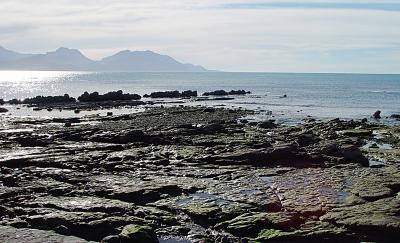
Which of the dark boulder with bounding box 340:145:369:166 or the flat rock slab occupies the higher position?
the dark boulder with bounding box 340:145:369:166

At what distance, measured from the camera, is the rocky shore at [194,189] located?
2517 cm

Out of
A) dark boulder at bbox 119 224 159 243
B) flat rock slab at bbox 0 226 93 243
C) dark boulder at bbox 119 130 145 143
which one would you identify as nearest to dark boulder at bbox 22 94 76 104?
dark boulder at bbox 119 130 145 143

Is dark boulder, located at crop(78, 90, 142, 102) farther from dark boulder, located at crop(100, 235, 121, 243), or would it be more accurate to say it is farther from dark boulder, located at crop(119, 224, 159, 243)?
dark boulder, located at crop(100, 235, 121, 243)

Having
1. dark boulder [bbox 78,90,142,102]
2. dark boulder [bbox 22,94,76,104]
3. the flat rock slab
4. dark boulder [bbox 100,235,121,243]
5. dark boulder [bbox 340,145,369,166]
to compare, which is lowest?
dark boulder [bbox 100,235,121,243]

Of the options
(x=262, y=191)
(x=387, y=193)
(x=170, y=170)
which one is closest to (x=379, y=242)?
(x=387, y=193)

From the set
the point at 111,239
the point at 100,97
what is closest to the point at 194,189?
the point at 111,239

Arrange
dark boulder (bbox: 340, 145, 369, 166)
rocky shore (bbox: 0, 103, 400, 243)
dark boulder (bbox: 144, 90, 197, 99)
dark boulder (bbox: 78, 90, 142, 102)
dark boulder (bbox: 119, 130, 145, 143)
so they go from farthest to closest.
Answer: dark boulder (bbox: 144, 90, 197, 99) < dark boulder (bbox: 78, 90, 142, 102) < dark boulder (bbox: 119, 130, 145, 143) < dark boulder (bbox: 340, 145, 369, 166) < rocky shore (bbox: 0, 103, 400, 243)

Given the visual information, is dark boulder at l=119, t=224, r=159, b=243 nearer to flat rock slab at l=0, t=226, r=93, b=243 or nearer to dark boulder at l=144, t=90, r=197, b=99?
flat rock slab at l=0, t=226, r=93, b=243

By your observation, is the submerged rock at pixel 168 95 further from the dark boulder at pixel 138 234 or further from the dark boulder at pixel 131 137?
the dark boulder at pixel 138 234

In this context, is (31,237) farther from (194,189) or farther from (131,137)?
(131,137)

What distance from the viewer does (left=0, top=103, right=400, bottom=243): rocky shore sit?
82.6 ft

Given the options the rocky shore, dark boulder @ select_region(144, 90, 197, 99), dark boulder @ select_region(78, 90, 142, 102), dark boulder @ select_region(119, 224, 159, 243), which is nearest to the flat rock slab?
the rocky shore

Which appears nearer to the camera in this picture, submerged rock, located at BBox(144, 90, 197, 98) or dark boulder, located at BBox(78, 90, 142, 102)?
dark boulder, located at BBox(78, 90, 142, 102)

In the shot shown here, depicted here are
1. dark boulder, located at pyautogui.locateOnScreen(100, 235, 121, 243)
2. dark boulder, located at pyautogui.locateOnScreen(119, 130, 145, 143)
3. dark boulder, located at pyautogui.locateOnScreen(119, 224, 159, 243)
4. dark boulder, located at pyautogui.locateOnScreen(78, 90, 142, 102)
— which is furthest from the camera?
dark boulder, located at pyautogui.locateOnScreen(78, 90, 142, 102)
